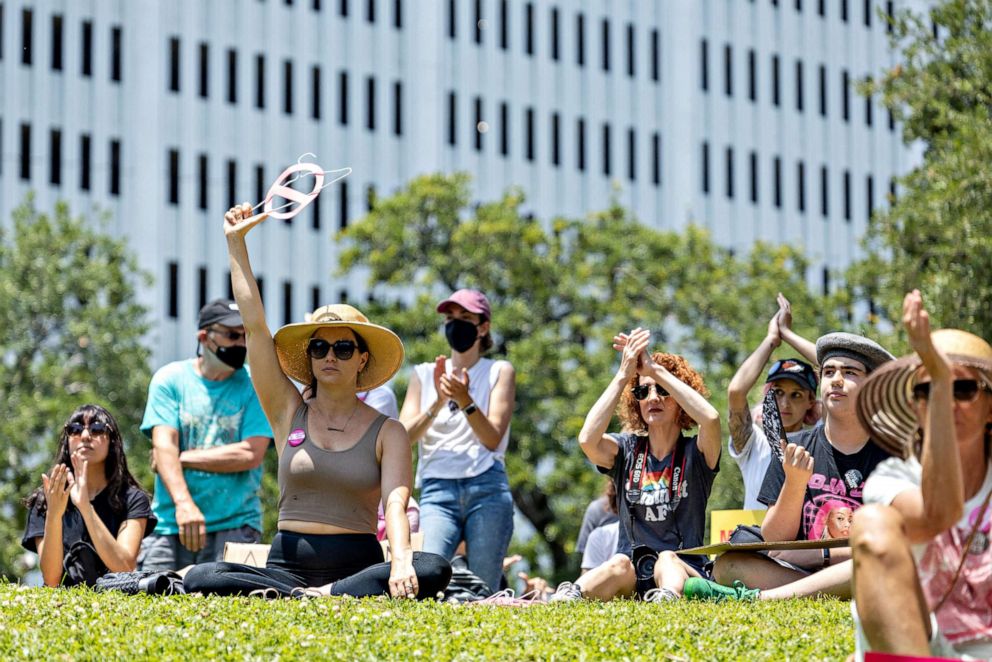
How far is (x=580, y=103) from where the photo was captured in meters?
53.7

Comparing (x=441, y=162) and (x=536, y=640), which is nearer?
(x=536, y=640)

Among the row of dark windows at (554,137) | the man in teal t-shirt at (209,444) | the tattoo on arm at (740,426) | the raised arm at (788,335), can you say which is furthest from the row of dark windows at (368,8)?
the tattoo on arm at (740,426)

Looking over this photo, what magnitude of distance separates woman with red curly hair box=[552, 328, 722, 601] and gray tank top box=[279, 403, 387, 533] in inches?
51.3

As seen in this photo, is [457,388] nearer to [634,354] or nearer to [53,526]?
[634,354]

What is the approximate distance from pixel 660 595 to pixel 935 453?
3572 millimetres

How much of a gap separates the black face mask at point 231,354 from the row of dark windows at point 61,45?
3797 cm

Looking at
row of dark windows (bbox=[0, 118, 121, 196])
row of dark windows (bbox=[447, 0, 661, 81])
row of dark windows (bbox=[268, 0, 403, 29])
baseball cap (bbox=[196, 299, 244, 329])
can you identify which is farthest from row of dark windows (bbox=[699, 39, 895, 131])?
baseball cap (bbox=[196, 299, 244, 329])

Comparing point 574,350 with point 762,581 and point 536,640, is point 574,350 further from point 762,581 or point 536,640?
point 536,640

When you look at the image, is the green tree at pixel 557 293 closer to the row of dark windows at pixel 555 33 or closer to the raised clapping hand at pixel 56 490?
the row of dark windows at pixel 555 33

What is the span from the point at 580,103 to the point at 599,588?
45106 mm

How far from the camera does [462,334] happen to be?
37.4 feet

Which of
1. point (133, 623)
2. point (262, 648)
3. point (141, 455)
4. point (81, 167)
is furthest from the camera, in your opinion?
point (81, 167)

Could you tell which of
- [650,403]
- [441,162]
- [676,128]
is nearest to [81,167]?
[441,162]

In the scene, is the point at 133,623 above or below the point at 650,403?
below
